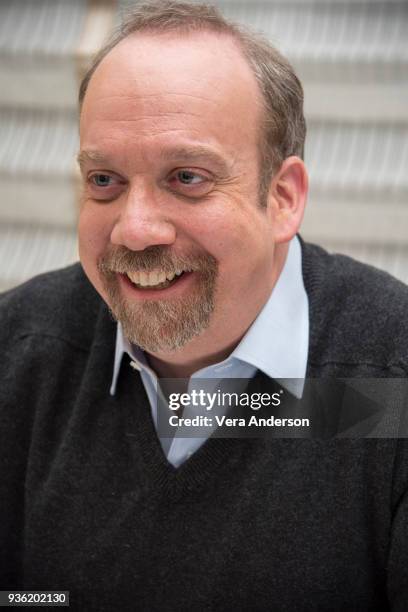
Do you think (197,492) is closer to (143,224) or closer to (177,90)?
(143,224)

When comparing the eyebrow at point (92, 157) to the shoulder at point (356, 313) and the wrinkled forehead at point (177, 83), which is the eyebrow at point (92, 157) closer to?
the wrinkled forehead at point (177, 83)

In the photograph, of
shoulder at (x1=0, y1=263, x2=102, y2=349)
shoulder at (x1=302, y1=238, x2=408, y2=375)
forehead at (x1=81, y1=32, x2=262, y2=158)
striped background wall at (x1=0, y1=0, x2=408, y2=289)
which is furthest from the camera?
striped background wall at (x1=0, y1=0, x2=408, y2=289)

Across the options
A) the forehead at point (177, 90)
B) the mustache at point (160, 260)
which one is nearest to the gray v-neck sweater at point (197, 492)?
the mustache at point (160, 260)

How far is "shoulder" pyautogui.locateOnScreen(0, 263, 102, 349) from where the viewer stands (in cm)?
140

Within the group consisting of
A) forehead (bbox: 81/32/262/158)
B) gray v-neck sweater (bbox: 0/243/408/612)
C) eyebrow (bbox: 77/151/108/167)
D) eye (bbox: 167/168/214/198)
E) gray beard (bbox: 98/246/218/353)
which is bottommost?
gray v-neck sweater (bbox: 0/243/408/612)

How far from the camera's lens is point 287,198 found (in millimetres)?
1269

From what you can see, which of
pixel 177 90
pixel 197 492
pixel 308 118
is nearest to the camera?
pixel 177 90

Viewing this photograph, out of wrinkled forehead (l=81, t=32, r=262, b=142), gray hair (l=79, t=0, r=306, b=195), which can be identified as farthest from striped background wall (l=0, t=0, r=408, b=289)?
wrinkled forehead (l=81, t=32, r=262, b=142)

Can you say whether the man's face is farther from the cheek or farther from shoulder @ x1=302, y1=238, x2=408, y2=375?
shoulder @ x1=302, y1=238, x2=408, y2=375

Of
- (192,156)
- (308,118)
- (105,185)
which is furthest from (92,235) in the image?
(308,118)

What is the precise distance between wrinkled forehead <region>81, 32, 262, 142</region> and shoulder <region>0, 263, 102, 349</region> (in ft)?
1.25

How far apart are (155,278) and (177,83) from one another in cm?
28

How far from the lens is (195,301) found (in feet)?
3.85

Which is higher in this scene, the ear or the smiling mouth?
the ear
